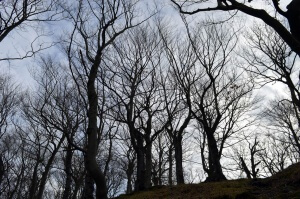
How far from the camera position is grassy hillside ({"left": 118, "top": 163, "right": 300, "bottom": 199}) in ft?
21.0

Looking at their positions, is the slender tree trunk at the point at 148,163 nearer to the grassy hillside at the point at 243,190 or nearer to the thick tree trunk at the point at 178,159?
the thick tree trunk at the point at 178,159

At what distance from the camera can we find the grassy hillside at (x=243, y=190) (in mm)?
6402

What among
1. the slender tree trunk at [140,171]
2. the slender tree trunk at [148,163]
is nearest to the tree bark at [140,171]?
the slender tree trunk at [140,171]

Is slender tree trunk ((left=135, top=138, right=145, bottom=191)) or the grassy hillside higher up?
slender tree trunk ((left=135, top=138, right=145, bottom=191))

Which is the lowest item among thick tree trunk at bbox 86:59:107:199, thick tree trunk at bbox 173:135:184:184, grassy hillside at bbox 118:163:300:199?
grassy hillside at bbox 118:163:300:199

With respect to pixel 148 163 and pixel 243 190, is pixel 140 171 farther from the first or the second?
pixel 243 190

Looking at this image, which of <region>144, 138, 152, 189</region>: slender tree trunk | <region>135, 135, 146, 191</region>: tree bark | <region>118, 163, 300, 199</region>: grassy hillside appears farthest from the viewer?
<region>144, 138, 152, 189</region>: slender tree trunk

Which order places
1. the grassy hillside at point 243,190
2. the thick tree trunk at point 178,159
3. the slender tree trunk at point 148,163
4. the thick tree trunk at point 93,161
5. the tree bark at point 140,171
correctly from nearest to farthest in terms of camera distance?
the grassy hillside at point 243,190
the thick tree trunk at point 93,161
the tree bark at point 140,171
the slender tree trunk at point 148,163
the thick tree trunk at point 178,159

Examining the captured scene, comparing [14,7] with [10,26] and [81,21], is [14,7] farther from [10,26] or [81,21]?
[81,21]

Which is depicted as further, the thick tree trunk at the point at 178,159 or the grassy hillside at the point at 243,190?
the thick tree trunk at the point at 178,159

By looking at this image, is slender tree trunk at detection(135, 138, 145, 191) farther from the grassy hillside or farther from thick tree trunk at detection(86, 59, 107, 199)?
thick tree trunk at detection(86, 59, 107, 199)

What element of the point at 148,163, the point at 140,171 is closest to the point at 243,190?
the point at 140,171

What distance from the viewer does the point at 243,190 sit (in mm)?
7156

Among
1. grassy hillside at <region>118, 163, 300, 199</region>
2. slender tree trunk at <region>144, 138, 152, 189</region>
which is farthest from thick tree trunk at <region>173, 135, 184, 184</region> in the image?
grassy hillside at <region>118, 163, 300, 199</region>
